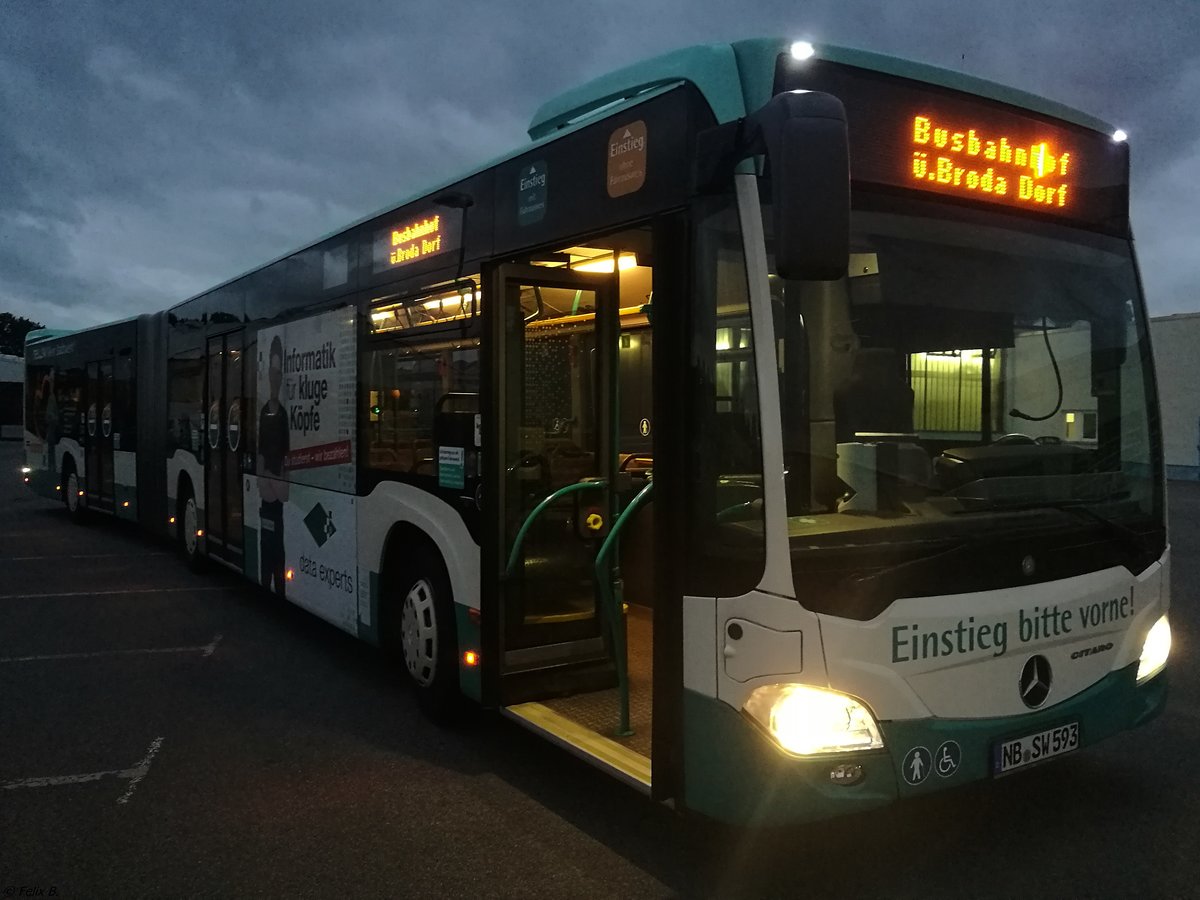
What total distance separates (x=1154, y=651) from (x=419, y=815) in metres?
3.16

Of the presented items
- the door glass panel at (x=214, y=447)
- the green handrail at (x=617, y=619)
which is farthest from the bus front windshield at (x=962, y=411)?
the door glass panel at (x=214, y=447)

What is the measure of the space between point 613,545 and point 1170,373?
28.9 m

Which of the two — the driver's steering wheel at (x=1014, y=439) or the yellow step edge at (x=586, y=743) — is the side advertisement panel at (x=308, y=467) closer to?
the yellow step edge at (x=586, y=743)

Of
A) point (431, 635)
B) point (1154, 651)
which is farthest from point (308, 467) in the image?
point (1154, 651)

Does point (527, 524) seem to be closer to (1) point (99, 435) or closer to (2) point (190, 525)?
(2) point (190, 525)

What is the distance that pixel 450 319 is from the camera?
508 centimetres

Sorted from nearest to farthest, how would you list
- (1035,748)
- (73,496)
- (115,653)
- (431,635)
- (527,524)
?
(1035,748) < (527,524) < (431,635) < (115,653) < (73,496)

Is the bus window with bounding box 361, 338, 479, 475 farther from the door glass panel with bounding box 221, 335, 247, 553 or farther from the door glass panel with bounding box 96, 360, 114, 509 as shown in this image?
the door glass panel with bounding box 96, 360, 114, 509

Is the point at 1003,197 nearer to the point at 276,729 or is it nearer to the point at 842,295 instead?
the point at 842,295

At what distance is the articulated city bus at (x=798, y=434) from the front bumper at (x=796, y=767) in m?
0.01

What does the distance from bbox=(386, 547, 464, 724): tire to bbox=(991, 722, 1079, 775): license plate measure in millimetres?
2693

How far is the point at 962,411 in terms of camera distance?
3.73m

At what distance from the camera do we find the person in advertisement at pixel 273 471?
24.0 feet

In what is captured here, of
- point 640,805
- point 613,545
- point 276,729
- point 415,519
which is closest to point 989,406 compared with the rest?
point 613,545
